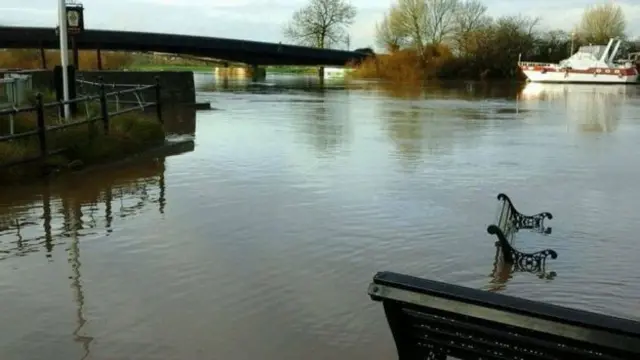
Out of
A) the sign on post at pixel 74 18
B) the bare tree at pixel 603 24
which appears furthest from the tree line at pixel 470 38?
the sign on post at pixel 74 18

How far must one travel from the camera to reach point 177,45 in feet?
196

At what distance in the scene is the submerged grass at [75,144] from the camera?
10.9 m

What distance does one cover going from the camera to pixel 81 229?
26.8ft

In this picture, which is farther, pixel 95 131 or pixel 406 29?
pixel 406 29

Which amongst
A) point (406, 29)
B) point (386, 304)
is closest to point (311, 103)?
point (386, 304)

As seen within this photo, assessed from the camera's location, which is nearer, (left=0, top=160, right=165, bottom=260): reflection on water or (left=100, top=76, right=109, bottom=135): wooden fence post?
(left=0, top=160, right=165, bottom=260): reflection on water

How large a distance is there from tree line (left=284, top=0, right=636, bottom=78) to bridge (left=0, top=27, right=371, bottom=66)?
784 cm

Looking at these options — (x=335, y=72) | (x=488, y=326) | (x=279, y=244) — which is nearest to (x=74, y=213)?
(x=279, y=244)

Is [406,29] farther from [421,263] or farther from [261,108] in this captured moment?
[421,263]

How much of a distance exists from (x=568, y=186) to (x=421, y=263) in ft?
16.8

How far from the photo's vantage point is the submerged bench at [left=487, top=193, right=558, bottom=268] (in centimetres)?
696

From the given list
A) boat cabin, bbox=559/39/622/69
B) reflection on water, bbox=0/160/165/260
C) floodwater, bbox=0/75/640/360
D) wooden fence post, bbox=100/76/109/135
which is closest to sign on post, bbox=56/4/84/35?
wooden fence post, bbox=100/76/109/135

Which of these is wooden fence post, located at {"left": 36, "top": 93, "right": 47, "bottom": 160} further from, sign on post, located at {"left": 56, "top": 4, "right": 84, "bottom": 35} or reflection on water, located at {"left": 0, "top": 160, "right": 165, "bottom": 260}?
sign on post, located at {"left": 56, "top": 4, "right": 84, "bottom": 35}

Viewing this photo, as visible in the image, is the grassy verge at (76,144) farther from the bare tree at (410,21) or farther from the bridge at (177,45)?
the bare tree at (410,21)
